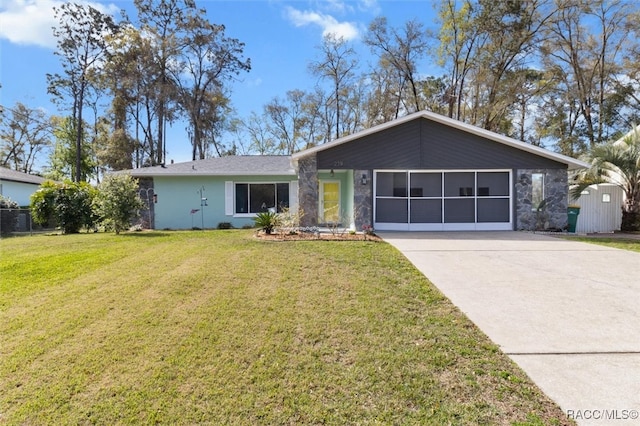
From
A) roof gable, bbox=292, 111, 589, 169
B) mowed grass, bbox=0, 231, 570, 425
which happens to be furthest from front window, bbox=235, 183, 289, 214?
mowed grass, bbox=0, 231, 570, 425

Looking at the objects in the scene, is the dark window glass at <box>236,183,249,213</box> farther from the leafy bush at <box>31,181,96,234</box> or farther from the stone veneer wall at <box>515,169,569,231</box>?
the stone veneer wall at <box>515,169,569,231</box>

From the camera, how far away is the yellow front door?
49.0 feet


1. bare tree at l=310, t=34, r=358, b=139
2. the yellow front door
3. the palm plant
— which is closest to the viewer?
the palm plant

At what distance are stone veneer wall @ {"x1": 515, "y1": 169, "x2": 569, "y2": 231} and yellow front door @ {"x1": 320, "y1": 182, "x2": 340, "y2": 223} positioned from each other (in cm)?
695

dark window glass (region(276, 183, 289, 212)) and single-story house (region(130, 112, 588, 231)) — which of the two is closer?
single-story house (region(130, 112, 588, 231))

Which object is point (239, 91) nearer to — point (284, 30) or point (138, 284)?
point (284, 30)

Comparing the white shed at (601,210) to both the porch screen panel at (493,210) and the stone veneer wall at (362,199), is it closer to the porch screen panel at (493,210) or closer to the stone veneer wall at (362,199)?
the porch screen panel at (493,210)

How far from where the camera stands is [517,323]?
4133mm

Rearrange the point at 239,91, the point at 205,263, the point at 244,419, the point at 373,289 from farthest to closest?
the point at 239,91 → the point at 205,263 → the point at 373,289 → the point at 244,419

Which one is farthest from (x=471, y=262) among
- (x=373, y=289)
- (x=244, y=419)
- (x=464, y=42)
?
(x=464, y=42)

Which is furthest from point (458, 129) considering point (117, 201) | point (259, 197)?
point (117, 201)

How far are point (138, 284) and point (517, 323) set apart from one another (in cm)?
557

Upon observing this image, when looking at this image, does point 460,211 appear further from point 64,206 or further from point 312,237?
point 64,206

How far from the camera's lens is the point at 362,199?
12.6 metres
